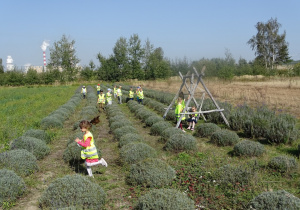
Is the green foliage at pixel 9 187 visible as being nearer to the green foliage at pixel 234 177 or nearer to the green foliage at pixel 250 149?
the green foliage at pixel 234 177

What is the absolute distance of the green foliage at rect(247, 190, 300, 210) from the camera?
3.43 m

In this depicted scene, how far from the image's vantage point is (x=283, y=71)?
36688mm

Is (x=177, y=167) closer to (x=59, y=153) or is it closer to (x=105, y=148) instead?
(x=105, y=148)

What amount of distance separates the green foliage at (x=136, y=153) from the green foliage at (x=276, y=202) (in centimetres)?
318

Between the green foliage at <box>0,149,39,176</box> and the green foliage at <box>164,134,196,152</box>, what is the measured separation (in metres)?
3.48

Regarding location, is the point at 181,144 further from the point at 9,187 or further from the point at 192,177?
the point at 9,187

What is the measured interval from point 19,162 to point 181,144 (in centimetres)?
402

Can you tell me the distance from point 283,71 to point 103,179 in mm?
36826

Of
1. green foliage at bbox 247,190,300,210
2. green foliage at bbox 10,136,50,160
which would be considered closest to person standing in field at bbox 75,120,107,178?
green foliage at bbox 10,136,50,160

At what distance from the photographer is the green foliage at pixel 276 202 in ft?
11.3

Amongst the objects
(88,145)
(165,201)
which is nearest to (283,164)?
(165,201)

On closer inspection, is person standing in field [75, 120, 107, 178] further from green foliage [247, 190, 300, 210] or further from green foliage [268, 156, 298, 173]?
A: green foliage [268, 156, 298, 173]

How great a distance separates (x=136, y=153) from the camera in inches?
257

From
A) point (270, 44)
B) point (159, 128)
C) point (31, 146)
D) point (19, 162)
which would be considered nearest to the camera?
point (19, 162)
